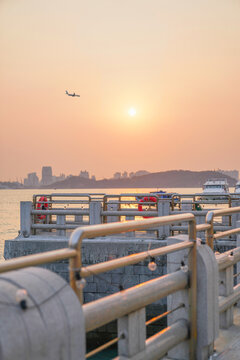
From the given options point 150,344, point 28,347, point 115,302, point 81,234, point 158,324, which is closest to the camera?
point 28,347

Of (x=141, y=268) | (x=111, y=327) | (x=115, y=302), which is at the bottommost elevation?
(x=111, y=327)

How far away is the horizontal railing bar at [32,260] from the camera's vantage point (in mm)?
2561

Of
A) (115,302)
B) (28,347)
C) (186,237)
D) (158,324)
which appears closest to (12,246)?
(158,324)

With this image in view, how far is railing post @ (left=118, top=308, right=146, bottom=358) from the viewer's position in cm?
347

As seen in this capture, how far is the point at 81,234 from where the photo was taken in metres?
3.05

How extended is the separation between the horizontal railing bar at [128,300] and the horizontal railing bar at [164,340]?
0.35 meters

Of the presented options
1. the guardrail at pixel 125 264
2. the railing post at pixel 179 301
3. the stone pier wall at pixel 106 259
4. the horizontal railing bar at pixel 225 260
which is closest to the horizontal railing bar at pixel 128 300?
the guardrail at pixel 125 264

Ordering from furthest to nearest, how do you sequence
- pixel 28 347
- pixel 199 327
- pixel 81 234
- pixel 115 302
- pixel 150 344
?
pixel 199 327 → pixel 150 344 → pixel 115 302 → pixel 81 234 → pixel 28 347

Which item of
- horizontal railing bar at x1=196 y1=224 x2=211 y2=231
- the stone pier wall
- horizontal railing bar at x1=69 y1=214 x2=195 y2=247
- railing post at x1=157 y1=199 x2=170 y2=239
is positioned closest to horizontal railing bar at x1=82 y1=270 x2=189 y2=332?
horizontal railing bar at x1=69 y1=214 x2=195 y2=247

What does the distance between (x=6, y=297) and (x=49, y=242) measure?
10.6m

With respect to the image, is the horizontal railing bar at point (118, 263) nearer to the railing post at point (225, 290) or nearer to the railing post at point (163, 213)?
the railing post at point (225, 290)

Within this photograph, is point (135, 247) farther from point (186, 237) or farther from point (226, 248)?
point (186, 237)

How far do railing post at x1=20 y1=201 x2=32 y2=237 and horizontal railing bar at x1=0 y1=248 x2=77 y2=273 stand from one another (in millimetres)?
10849

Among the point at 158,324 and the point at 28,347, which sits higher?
the point at 28,347
